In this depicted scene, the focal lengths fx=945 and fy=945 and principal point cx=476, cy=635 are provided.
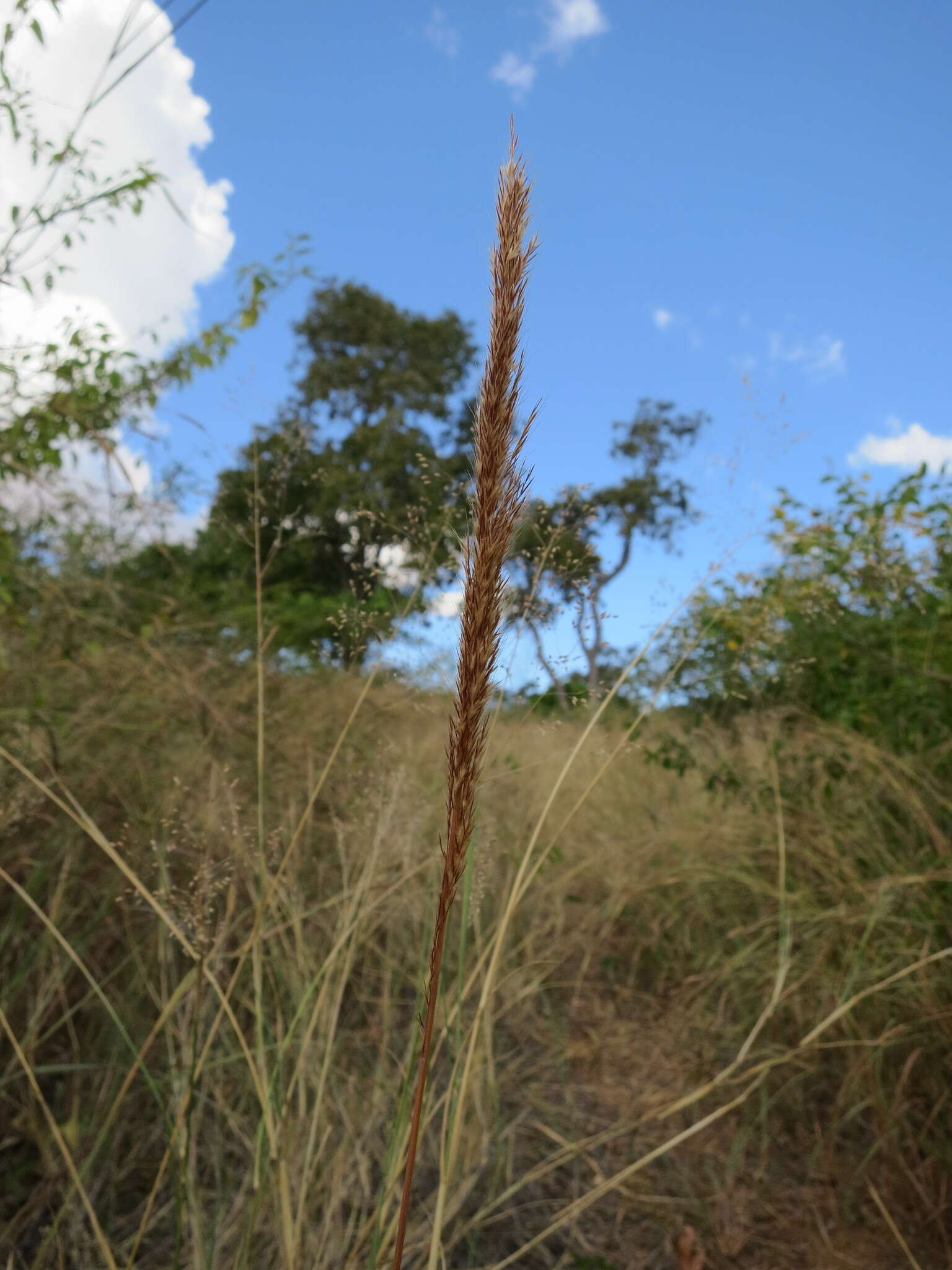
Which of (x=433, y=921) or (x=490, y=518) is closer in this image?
(x=490, y=518)

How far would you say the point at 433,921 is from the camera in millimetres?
1941

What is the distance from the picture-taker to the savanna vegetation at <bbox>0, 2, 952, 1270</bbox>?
1.84 meters

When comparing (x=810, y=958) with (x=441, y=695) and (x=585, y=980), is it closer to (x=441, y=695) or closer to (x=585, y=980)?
(x=585, y=980)

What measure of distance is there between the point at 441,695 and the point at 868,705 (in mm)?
2267

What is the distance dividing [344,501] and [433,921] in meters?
1.78

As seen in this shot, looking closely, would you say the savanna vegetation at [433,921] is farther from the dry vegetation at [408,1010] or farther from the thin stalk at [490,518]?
the thin stalk at [490,518]

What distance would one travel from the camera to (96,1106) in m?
2.29

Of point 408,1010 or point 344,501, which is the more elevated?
point 344,501

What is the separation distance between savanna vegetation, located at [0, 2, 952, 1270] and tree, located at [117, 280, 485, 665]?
4cm

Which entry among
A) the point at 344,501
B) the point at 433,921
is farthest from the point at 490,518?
the point at 344,501

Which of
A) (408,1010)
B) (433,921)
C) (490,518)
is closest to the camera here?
(490,518)

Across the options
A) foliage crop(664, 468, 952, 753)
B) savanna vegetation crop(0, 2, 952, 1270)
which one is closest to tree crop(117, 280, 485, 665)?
savanna vegetation crop(0, 2, 952, 1270)

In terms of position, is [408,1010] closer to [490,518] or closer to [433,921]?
[433,921]

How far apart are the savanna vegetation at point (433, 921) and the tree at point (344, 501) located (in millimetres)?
44
